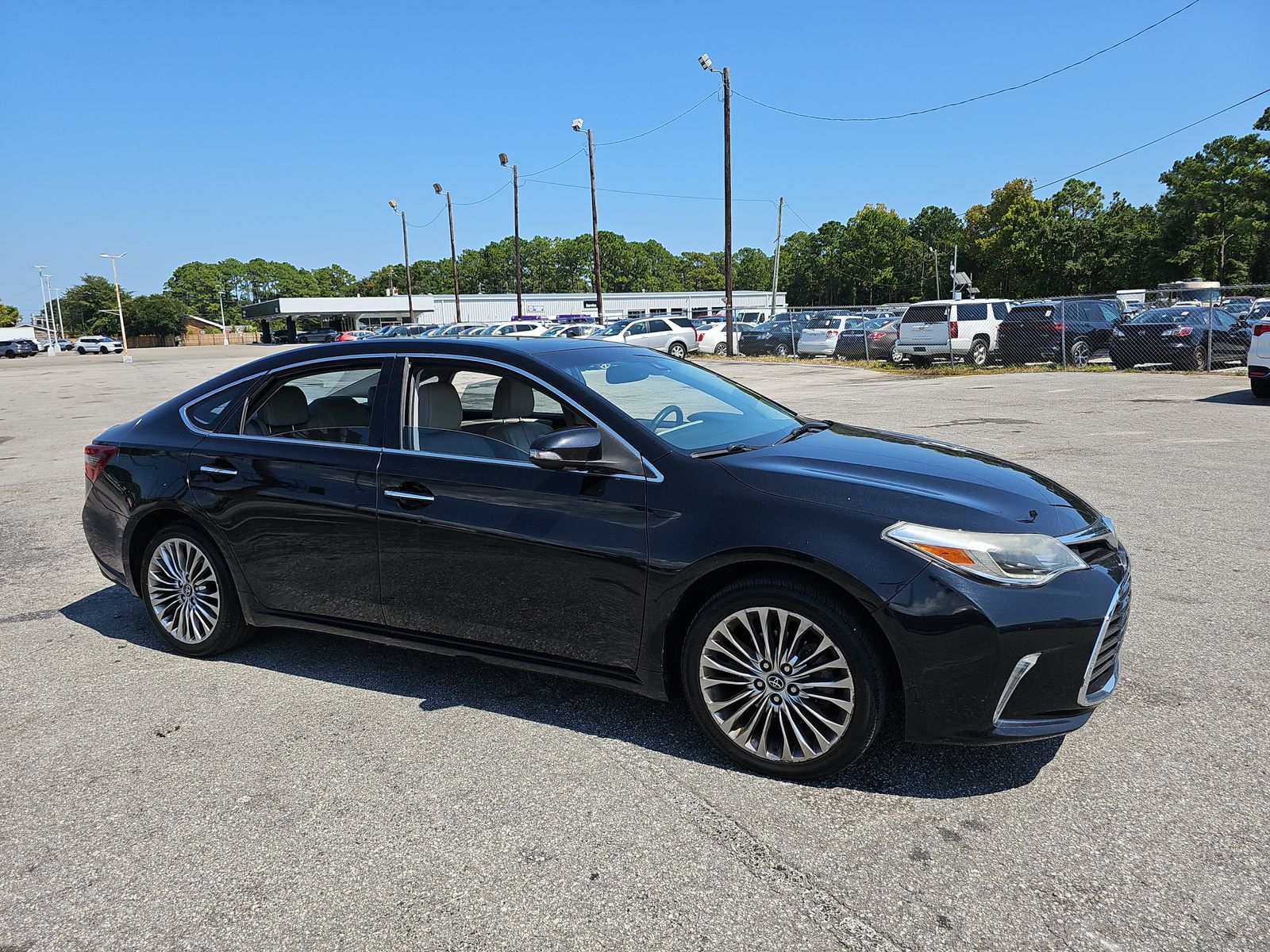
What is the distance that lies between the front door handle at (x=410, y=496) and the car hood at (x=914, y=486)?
4.17ft

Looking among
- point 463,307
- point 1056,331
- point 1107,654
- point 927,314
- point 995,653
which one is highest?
point 463,307

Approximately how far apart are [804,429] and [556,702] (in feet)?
5.60

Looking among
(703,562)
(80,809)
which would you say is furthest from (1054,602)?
(80,809)

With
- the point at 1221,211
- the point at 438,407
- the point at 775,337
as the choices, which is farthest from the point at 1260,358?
the point at 1221,211

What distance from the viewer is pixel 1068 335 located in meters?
23.0

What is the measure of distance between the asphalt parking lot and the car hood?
93cm

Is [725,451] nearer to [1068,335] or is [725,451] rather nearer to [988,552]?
[988,552]

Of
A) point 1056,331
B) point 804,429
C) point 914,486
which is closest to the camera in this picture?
point 914,486

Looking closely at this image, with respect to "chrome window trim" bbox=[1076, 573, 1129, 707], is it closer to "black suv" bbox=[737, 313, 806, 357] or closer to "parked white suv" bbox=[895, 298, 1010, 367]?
"parked white suv" bbox=[895, 298, 1010, 367]

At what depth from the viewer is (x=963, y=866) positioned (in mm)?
2650

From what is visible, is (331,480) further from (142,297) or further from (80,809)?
(142,297)

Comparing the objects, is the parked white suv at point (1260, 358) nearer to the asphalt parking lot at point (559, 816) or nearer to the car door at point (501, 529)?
the asphalt parking lot at point (559, 816)

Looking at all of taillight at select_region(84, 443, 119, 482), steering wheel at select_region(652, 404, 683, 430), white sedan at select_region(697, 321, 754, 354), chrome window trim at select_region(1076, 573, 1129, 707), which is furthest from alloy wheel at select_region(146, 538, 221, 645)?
white sedan at select_region(697, 321, 754, 354)

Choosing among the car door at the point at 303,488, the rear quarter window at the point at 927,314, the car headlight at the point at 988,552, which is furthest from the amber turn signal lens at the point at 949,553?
the rear quarter window at the point at 927,314
